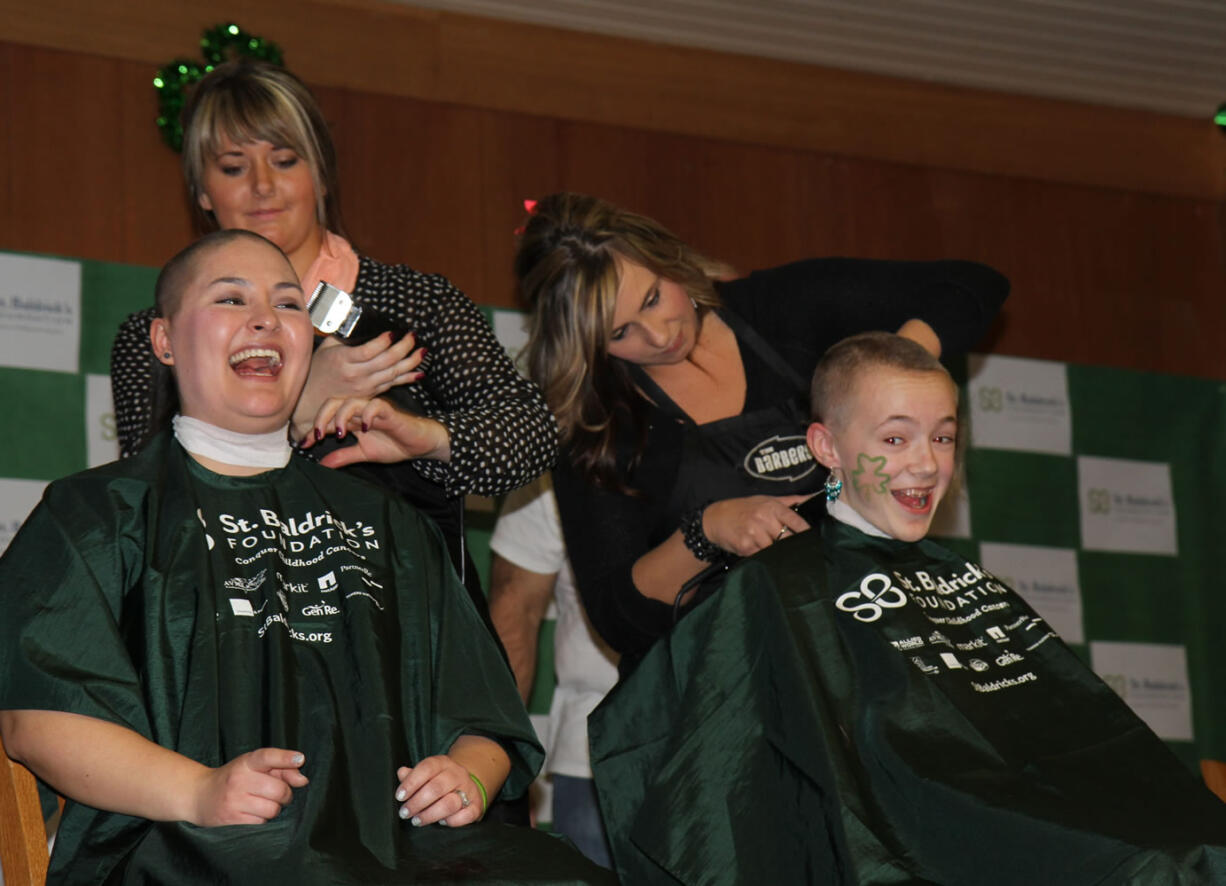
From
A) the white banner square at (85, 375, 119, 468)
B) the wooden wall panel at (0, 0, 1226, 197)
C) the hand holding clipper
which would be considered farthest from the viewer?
the wooden wall panel at (0, 0, 1226, 197)

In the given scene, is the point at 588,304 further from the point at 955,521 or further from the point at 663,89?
the point at 955,521

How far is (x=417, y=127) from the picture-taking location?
398 cm

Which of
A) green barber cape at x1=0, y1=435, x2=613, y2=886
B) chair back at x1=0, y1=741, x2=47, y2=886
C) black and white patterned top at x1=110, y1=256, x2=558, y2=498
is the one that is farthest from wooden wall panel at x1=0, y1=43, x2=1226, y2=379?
chair back at x1=0, y1=741, x2=47, y2=886

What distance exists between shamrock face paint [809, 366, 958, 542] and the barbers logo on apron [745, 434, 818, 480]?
217mm

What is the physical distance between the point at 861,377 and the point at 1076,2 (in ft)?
7.58

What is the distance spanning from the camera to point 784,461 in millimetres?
2582

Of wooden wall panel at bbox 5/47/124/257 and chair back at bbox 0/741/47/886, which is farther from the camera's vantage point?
wooden wall panel at bbox 5/47/124/257

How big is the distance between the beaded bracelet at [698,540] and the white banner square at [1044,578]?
2.12m

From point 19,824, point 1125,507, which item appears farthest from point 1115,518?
point 19,824

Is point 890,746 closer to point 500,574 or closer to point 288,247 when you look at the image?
point 288,247

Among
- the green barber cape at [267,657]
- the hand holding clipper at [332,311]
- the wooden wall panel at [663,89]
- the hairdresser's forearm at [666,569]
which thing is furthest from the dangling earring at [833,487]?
the wooden wall panel at [663,89]

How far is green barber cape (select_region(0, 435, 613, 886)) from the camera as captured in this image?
162 cm

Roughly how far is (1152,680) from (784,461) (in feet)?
7.60

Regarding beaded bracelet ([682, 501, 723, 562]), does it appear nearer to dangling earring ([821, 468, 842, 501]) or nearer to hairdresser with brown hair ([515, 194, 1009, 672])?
hairdresser with brown hair ([515, 194, 1009, 672])
